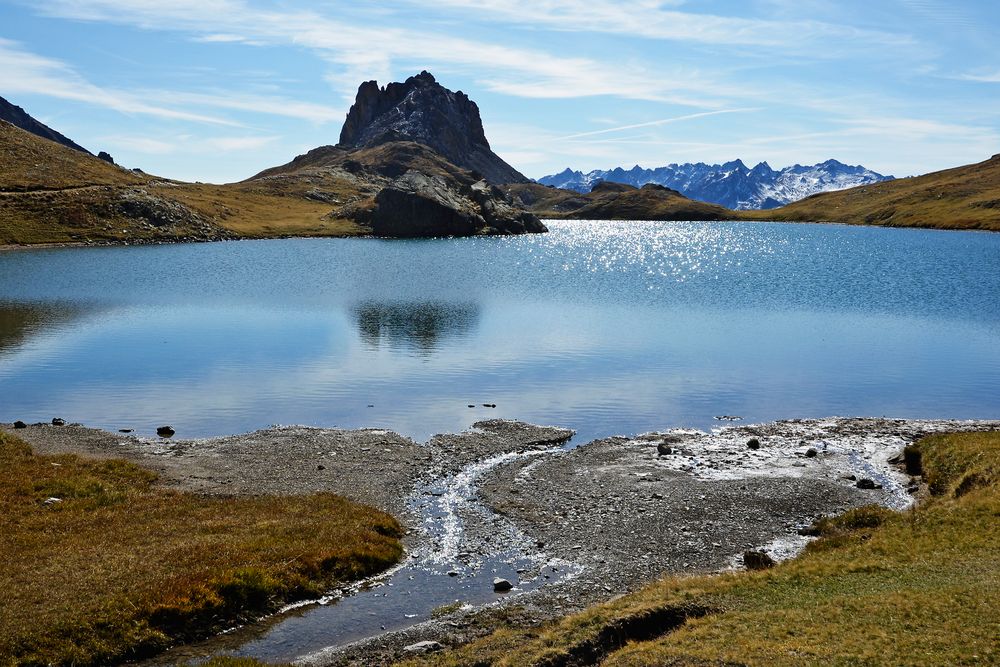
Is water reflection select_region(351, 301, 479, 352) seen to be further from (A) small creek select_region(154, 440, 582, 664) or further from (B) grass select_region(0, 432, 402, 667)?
(A) small creek select_region(154, 440, 582, 664)

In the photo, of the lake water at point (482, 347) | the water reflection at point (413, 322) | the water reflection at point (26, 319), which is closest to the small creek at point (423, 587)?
the lake water at point (482, 347)

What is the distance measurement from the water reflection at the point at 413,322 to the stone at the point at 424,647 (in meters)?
52.1

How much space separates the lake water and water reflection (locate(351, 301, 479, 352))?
53 centimetres

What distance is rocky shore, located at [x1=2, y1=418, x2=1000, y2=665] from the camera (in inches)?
1083

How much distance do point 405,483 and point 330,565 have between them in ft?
36.4

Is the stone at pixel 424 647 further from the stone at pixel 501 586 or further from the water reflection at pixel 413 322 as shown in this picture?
the water reflection at pixel 413 322

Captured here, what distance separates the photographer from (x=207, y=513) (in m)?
34.2

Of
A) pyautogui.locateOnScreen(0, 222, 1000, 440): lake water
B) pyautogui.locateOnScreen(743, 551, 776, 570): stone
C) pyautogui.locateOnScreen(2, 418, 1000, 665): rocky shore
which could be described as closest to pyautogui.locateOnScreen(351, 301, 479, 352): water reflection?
pyautogui.locateOnScreen(0, 222, 1000, 440): lake water

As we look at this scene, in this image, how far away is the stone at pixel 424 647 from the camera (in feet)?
76.5

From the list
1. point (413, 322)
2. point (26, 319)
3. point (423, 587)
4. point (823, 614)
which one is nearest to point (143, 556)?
point (423, 587)

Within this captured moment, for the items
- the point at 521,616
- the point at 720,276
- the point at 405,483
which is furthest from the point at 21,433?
the point at 720,276

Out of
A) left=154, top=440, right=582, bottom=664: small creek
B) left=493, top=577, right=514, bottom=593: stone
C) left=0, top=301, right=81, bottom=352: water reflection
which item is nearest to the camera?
left=154, top=440, right=582, bottom=664: small creek

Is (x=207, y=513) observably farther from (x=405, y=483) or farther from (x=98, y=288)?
(x=98, y=288)

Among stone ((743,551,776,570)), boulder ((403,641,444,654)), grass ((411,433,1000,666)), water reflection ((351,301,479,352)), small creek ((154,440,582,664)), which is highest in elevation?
water reflection ((351,301,479,352))
